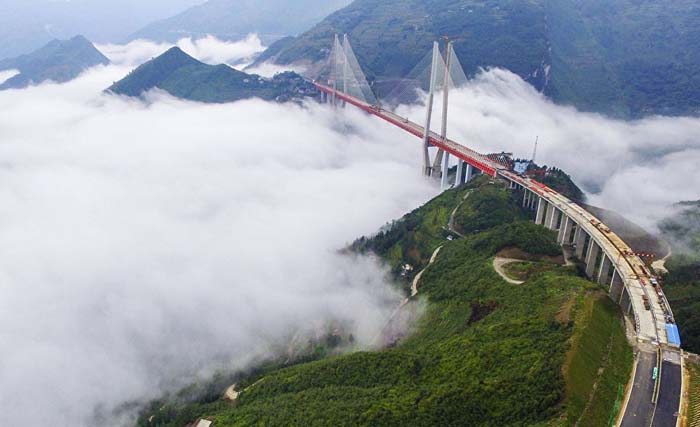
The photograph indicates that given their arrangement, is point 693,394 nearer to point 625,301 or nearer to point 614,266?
point 625,301

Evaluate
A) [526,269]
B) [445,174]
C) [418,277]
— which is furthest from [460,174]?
[526,269]

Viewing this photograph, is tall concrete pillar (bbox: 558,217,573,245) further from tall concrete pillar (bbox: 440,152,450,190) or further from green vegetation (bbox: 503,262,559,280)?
tall concrete pillar (bbox: 440,152,450,190)

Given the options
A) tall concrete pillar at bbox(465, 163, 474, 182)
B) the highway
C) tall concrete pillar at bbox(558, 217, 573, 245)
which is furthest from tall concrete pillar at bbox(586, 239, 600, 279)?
tall concrete pillar at bbox(465, 163, 474, 182)

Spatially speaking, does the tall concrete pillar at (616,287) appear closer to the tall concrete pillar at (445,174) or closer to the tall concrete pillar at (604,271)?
the tall concrete pillar at (604,271)

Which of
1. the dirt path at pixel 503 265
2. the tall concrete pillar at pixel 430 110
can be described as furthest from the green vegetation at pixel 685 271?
the tall concrete pillar at pixel 430 110

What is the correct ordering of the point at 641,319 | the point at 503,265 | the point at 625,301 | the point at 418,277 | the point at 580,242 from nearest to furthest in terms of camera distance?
the point at 641,319 → the point at 625,301 → the point at 503,265 → the point at 580,242 → the point at 418,277

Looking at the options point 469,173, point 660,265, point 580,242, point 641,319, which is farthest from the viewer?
point 469,173
